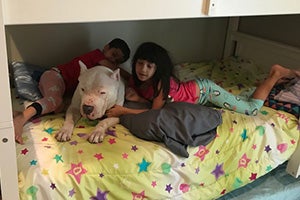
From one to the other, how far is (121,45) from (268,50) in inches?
38.2

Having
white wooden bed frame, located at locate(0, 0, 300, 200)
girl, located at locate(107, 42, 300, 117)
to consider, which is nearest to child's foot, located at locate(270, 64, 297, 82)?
girl, located at locate(107, 42, 300, 117)

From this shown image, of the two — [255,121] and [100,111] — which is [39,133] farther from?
[255,121]

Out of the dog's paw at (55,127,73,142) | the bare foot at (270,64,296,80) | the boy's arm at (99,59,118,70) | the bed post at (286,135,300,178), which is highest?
the bare foot at (270,64,296,80)

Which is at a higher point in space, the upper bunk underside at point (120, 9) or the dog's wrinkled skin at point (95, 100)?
the upper bunk underside at point (120, 9)

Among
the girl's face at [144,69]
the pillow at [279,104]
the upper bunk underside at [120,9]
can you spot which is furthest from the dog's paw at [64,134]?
the pillow at [279,104]

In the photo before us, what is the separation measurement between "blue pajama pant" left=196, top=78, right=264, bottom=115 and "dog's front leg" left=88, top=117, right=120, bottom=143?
0.46 m

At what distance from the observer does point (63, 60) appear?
1.89 m

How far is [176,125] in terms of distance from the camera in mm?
1215

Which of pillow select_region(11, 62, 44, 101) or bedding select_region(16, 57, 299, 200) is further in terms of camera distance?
pillow select_region(11, 62, 44, 101)

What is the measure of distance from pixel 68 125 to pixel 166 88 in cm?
46

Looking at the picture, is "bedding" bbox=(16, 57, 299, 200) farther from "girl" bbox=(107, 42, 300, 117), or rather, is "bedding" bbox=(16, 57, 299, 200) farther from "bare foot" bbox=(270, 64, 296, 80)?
"bare foot" bbox=(270, 64, 296, 80)

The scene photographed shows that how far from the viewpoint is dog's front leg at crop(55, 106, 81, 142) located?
3.85 feet

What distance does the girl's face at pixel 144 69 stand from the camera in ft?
4.59

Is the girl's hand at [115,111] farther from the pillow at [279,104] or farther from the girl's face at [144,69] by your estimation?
the pillow at [279,104]
